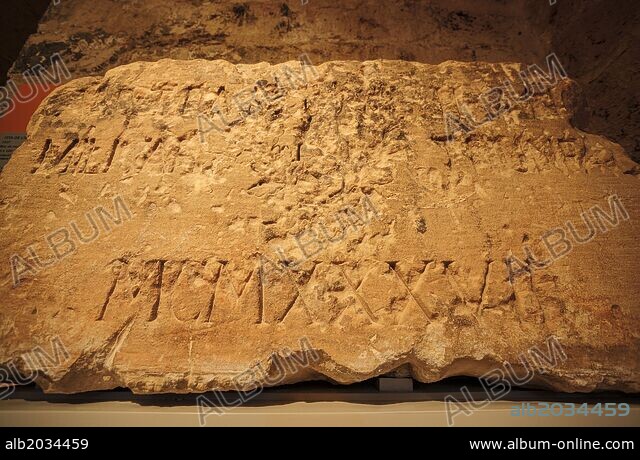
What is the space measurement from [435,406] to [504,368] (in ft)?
1.06

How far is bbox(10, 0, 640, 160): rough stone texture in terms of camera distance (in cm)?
297

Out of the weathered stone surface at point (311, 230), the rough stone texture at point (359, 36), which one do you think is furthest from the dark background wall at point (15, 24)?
the weathered stone surface at point (311, 230)

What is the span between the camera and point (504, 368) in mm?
1701

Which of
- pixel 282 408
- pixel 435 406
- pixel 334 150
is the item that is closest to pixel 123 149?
pixel 334 150

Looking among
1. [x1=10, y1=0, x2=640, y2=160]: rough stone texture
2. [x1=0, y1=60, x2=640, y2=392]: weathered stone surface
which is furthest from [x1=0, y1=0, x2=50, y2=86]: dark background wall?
[x1=0, y1=60, x2=640, y2=392]: weathered stone surface

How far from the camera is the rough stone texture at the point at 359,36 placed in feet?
9.75

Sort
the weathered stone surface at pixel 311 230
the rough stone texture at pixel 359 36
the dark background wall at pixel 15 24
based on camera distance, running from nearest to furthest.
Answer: the weathered stone surface at pixel 311 230 → the rough stone texture at pixel 359 36 → the dark background wall at pixel 15 24

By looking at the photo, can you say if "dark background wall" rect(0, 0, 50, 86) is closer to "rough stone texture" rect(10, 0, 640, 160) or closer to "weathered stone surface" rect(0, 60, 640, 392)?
"rough stone texture" rect(10, 0, 640, 160)

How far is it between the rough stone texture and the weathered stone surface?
0.91m

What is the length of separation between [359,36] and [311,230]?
6.48 feet

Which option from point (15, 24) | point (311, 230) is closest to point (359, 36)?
point (311, 230)

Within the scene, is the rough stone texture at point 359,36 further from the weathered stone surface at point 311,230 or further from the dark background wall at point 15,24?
the weathered stone surface at point 311,230

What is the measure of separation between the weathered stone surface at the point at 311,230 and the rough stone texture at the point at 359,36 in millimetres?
907

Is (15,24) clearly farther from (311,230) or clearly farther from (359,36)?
(311,230)
